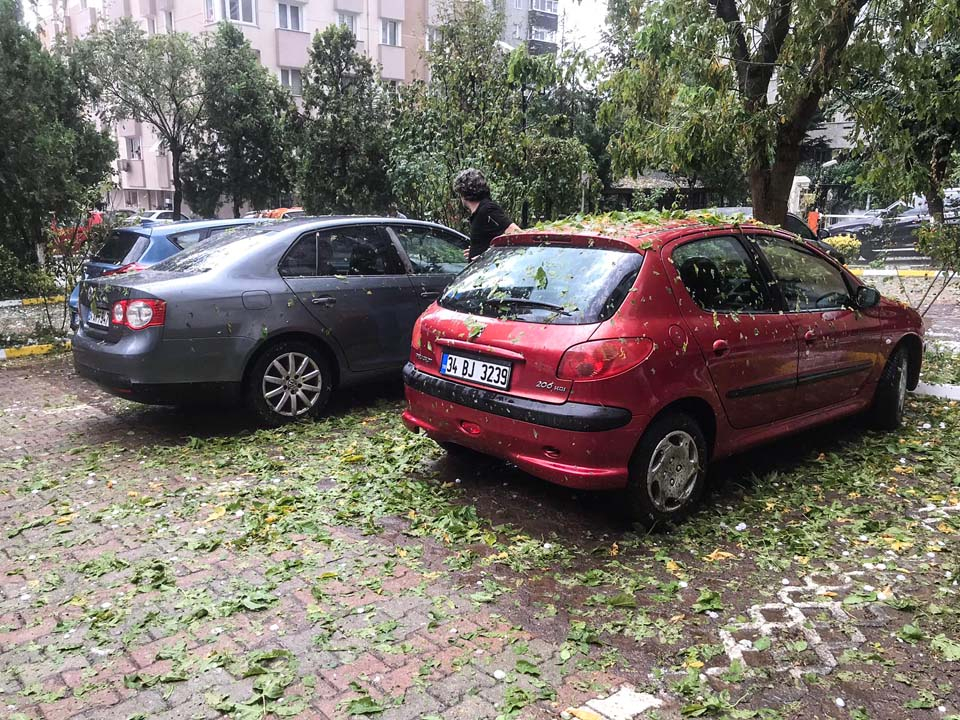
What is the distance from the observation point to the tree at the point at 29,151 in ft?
32.0

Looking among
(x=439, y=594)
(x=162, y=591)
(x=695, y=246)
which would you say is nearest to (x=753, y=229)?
(x=695, y=246)

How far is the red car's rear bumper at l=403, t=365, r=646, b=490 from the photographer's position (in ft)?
12.8

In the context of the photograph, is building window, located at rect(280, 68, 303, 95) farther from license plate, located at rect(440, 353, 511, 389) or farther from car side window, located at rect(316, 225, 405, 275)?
license plate, located at rect(440, 353, 511, 389)

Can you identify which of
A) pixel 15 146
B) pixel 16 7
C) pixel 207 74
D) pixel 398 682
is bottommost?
pixel 398 682

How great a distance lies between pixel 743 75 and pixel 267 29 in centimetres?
3263

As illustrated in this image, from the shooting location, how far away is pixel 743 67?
805 cm

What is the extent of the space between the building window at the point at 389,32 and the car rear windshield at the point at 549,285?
37.7 m

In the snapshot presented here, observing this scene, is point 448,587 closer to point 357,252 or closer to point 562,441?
point 562,441

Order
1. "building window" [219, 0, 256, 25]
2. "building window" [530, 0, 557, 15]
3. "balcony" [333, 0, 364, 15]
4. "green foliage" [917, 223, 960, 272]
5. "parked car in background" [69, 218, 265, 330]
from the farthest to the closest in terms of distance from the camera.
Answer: "building window" [530, 0, 557, 15] → "balcony" [333, 0, 364, 15] → "building window" [219, 0, 256, 25] → "parked car in background" [69, 218, 265, 330] → "green foliage" [917, 223, 960, 272]

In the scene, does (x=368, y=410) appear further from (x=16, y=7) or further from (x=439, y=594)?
(x=16, y=7)

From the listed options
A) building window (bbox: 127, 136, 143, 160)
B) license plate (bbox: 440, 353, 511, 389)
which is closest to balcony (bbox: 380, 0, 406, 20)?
building window (bbox: 127, 136, 143, 160)

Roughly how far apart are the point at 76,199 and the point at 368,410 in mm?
6267

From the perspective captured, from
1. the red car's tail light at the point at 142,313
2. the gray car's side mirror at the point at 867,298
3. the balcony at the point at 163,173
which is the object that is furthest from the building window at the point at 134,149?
the gray car's side mirror at the point at 867,298

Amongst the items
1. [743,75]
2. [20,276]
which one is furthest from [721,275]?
[20,276]
